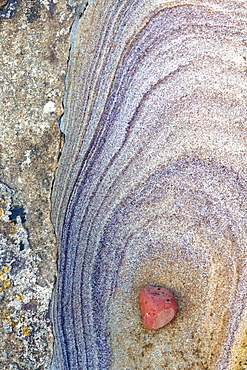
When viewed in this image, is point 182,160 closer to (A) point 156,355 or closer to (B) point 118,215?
(B) point 118,215

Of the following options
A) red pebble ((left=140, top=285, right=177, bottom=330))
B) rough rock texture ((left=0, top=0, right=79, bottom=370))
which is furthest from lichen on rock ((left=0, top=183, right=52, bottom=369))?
red pebble ((left=140, top=285, right=177, bottom=330))

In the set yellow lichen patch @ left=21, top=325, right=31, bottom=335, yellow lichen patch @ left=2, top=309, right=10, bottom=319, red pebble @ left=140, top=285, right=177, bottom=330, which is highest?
red pebble @ left=140, top=285, right=177, bottom=330

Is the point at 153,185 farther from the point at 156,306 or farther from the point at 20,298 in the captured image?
the point at 20,298

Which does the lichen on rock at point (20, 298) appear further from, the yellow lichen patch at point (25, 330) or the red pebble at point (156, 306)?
the red pebble at point (156, 306)

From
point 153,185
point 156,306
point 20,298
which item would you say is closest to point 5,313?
point 20,298

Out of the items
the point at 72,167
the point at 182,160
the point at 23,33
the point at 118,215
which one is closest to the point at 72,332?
the point at 118,215

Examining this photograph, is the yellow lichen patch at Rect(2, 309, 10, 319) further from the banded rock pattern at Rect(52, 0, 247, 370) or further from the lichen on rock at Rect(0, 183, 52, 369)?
the banded rock pattern at Rect(52, 0, 247, 370)
